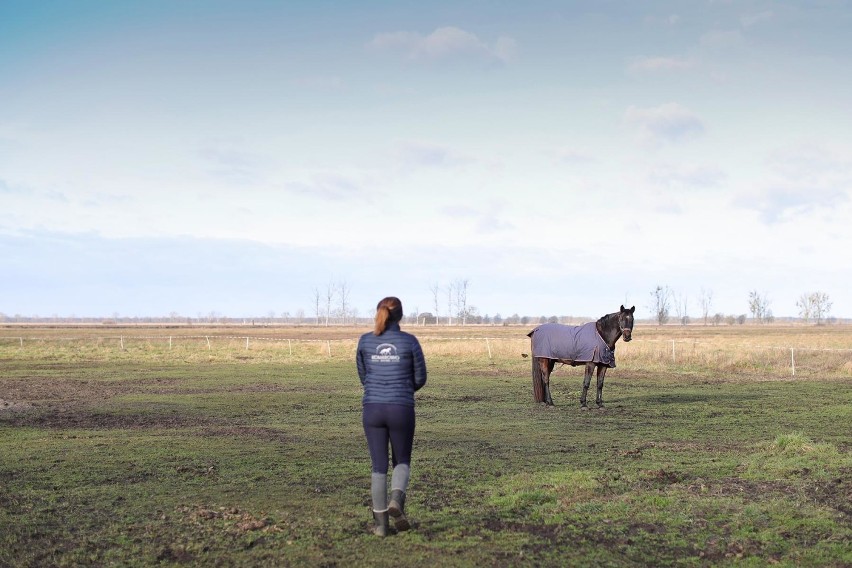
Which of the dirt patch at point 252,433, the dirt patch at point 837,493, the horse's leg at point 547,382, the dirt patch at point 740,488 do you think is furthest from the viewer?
the horse's leg at point 547,382

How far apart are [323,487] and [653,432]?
297 inches

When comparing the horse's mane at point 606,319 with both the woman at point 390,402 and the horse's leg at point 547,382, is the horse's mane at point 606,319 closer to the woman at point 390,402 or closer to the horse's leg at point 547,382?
the horse's leg at point 547,382

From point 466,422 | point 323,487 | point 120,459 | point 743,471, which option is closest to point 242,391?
point 466,422

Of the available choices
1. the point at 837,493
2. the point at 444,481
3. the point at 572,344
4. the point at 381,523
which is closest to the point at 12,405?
the point at 572,344

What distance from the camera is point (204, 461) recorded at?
11.3 metres

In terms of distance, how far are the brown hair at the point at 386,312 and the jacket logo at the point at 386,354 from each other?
0.14 m

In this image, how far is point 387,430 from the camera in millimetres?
7211

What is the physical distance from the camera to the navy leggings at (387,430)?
23.3 ft

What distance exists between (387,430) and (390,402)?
294mm

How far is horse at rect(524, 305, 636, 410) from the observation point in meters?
19.1

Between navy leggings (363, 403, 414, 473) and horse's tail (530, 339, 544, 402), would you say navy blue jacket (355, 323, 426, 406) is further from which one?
horse's tail (530, 339, 544, 402)

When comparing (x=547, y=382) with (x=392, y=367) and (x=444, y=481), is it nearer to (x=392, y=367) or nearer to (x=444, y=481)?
(x=444, y=481)

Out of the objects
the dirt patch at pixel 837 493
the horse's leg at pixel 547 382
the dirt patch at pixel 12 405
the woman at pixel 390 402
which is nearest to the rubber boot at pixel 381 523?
the woman at pixel 390 402

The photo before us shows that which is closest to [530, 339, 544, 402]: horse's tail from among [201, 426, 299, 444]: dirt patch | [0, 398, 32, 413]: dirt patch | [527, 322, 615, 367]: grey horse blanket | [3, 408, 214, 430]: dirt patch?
[527, 322, 615, 367]: grey horse blanket
